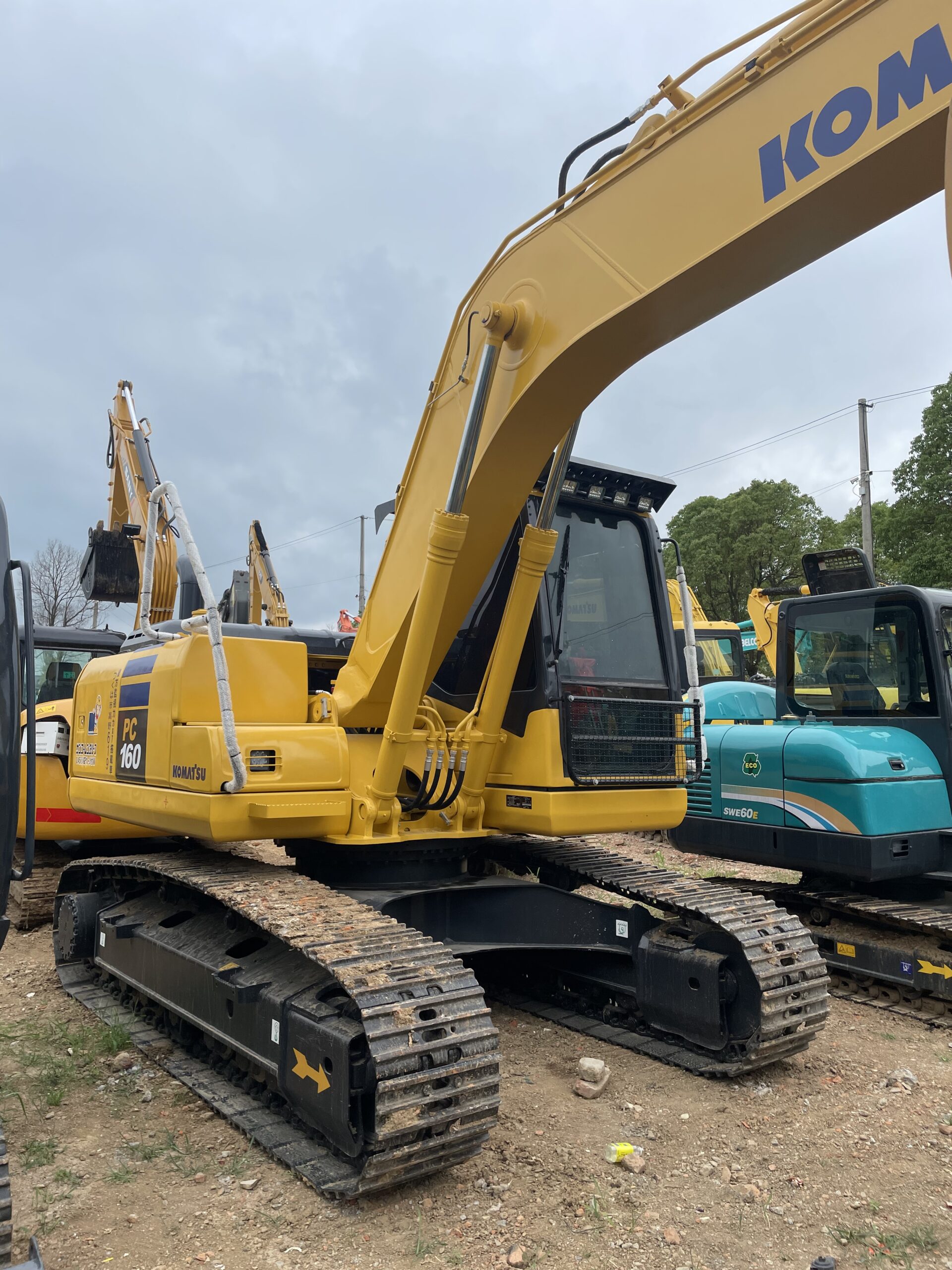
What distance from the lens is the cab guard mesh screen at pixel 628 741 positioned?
15.5 ft

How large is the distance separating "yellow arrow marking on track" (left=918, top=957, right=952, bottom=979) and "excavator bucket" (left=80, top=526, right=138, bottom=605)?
267 inches

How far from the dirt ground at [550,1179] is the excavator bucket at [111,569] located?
4.76 meters

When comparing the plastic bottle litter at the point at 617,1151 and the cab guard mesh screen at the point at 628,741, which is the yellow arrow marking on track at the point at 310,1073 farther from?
the cab guard mesh screen at the point at 628,741

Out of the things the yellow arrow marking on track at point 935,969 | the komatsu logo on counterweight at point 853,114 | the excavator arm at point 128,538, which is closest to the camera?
the komatsu logo on counterweight at point 853,114

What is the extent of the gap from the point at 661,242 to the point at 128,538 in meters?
6.68

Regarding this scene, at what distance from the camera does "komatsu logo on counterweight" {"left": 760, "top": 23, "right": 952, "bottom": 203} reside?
2695 millimetres

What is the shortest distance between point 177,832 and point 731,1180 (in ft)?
9.55

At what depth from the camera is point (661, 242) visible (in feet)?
11.4

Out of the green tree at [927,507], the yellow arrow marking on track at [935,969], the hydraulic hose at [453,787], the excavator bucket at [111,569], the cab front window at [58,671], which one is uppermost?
the green tree at [927,507]

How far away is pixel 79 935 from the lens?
20.1 ft

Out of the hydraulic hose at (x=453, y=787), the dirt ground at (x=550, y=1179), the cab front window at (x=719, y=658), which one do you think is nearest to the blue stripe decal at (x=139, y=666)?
the hydraulic hose at (x=453, y=787)

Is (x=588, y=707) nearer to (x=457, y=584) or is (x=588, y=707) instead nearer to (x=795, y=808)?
(x=457, y=584)

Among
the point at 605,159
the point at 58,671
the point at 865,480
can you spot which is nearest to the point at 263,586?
the point at 58,671

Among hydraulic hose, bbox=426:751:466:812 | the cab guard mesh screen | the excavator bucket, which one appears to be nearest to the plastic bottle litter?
the cab guard mesh screen
